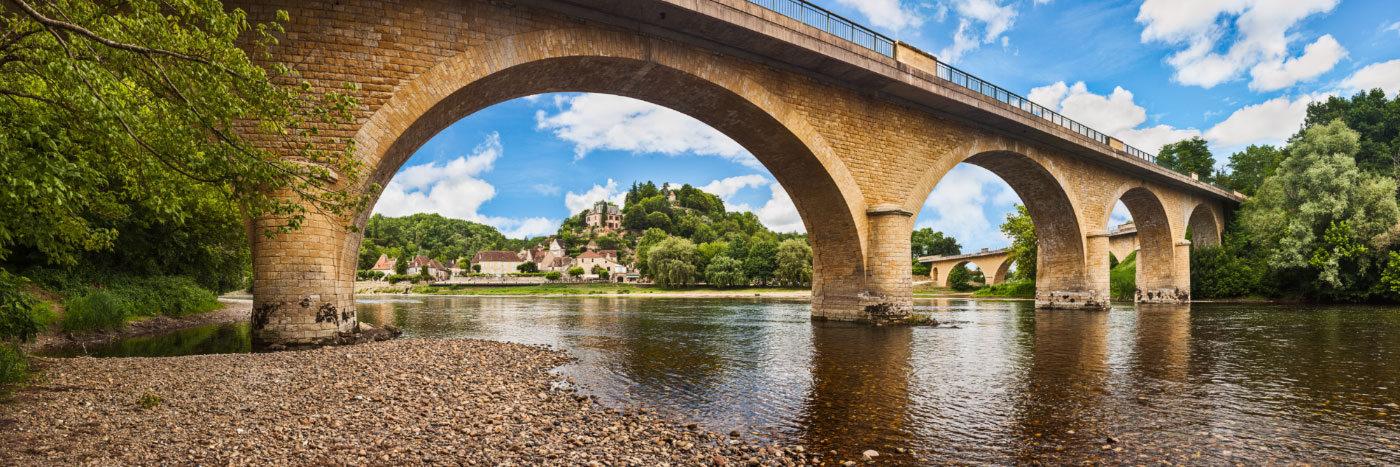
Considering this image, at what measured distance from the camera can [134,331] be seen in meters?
13.2

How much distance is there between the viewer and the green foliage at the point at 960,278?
187ft

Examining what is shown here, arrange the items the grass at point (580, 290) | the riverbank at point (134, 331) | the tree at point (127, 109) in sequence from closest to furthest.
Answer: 1. the tree at point (127, 109)
2. the riverbank at point (134, 331)
3. the grass at point (580, 290)

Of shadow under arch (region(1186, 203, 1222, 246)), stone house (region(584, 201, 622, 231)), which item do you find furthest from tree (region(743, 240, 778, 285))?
stone house (region(584, 201, 622, 231))

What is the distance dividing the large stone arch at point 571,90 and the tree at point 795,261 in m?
32.8

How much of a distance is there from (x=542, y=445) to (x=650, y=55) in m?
9.61

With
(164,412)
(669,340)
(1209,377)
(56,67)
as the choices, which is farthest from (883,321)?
(56,67)

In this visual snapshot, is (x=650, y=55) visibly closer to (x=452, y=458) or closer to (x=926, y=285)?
(x=452, y=458)

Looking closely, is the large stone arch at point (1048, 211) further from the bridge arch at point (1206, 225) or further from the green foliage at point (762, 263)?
the green foliage at point (762, 263)

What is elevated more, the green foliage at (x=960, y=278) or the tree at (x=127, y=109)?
the tree at (x=127, y=109)

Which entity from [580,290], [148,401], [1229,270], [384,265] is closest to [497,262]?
[384,265]

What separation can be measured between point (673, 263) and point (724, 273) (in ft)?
15.8

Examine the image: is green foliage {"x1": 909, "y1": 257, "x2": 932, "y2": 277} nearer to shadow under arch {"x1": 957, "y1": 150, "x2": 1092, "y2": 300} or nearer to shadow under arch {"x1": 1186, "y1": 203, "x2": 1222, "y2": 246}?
shadow under arch {"x1": 1186, "y1": 203, "x2": 1222, "y2": 246}

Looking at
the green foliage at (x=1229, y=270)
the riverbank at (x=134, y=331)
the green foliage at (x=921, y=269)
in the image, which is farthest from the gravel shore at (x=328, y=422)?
the green foliage at (x=921, y=269)

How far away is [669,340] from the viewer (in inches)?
518
